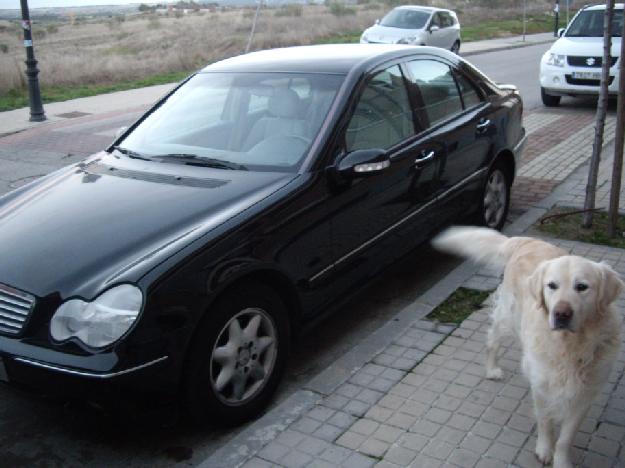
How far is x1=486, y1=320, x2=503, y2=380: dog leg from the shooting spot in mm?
3875

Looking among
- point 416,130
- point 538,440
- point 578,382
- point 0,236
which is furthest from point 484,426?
point 0,236

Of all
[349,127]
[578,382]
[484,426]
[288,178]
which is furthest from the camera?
[349,127]

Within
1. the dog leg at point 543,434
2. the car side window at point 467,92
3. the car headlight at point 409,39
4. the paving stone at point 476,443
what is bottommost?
the paving stone at point 476,443

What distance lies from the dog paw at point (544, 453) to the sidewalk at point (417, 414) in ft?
0.13

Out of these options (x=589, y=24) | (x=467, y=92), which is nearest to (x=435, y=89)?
(x=467, y=92)

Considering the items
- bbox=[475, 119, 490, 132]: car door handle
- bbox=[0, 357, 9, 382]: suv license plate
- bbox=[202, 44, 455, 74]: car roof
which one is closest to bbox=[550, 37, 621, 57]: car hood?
bbox=[475, 119, 490, 132]: car door handle

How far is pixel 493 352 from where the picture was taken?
3.89 metres

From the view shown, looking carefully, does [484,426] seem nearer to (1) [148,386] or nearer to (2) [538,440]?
(2) [538,440]

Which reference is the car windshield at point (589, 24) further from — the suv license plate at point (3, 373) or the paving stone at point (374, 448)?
the suv license plate at point (3, 373)

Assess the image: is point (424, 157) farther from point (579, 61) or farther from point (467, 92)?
point (579, 61)

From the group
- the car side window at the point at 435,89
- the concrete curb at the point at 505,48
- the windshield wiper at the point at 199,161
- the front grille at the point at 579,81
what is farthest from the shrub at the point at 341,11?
the windshield wiper at the point at 199,161

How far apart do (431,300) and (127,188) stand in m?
2.23

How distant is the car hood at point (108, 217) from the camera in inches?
127

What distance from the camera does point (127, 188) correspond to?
4039 millimetres
